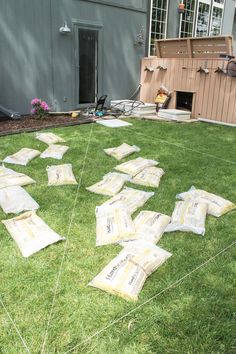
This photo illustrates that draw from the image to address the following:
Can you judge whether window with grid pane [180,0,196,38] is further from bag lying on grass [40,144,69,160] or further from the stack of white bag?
the stack of white bag

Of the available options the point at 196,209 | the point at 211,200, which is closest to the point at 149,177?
the point at 211,200

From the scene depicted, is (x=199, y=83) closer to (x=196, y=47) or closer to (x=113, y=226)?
(x=196, y=47)

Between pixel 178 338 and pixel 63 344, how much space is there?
59cm

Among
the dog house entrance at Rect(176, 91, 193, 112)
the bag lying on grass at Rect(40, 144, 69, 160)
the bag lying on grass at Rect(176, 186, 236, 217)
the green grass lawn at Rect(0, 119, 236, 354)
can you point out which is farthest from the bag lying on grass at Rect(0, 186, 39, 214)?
the dog house entrance at Rect(176, 91, 193, 112)

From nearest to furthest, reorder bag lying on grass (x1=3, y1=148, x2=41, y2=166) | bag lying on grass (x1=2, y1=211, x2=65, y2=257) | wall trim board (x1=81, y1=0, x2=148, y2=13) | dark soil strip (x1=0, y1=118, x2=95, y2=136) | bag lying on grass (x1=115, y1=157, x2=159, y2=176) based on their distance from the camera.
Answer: bag lying on grass (x1=2, y1=211, x2=65, y2=257), bag lying on grass (x1=115, y1=157, x2=159, y2=176), bag lying on grass (x1=3, y1=148, x2=41, y2=166), dark soil strip (x1=0, y1=118, x2=95, y2=136), wall trim board (x1=81, y1=0, x2=148, y2=13)

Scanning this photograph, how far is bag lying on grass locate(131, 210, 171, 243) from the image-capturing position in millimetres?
2498

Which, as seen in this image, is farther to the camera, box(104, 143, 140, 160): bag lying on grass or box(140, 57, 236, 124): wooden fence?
box(140, 57, 236, 124): wooden fence

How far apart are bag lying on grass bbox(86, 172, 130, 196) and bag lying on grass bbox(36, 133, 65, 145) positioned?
179 cm

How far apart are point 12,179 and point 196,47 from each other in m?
5.78

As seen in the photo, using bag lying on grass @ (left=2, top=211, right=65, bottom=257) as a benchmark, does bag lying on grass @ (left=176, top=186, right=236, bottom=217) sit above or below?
above

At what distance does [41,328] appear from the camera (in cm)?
169

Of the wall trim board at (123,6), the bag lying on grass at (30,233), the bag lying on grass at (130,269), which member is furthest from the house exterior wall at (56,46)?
the bag lying on grass at (130,269)

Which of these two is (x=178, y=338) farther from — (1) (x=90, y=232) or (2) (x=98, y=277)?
(1) (x=90, y=232)

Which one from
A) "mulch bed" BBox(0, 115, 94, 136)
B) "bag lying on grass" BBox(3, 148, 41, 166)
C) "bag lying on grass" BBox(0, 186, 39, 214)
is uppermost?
"mulch bed" BBox(0, 115, 94, 136)
